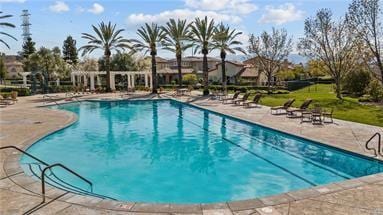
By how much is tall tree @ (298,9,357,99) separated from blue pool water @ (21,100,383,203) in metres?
15.3

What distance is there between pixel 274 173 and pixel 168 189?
10.6 feet

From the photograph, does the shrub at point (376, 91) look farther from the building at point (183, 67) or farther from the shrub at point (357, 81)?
the building at point (183, 67)

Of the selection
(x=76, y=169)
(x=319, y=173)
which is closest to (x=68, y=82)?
(x=76, y=169)

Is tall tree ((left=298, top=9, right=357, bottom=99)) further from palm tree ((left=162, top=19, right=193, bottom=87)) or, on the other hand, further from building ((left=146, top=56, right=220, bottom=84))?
building ((left=146, top=56, right=220, bottom=84))

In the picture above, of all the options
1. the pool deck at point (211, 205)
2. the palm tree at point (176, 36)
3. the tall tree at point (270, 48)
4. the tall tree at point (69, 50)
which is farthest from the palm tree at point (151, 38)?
the tall tree at point (69, 50)

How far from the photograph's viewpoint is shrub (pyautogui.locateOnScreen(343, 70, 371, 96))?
3078 cm

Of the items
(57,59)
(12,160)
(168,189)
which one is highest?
(57,59)

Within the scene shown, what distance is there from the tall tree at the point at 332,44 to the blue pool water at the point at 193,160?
15288 millimetres

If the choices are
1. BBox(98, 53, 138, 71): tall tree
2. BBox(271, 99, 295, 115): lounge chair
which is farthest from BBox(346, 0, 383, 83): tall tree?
BBox(98, 53, 138, 71): tall tree

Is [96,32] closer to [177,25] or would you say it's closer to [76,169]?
[177,25]

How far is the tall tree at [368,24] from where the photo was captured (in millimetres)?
24719

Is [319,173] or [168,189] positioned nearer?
[168,189]

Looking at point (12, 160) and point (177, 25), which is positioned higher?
point (177, 25)

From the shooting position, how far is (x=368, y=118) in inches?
672
